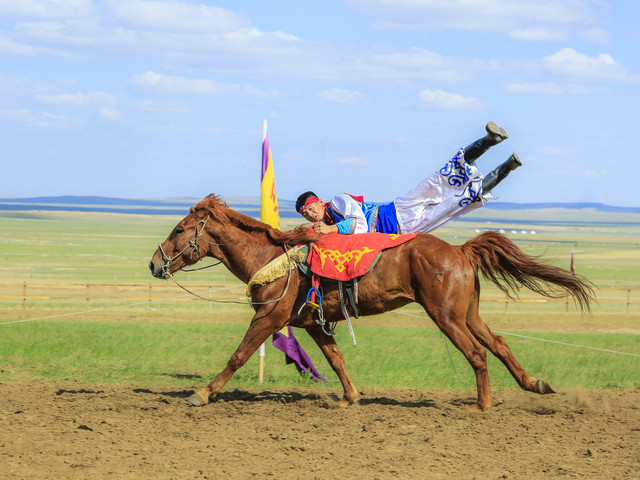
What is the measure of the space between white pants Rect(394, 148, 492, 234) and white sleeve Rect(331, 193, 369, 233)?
1.39 feet

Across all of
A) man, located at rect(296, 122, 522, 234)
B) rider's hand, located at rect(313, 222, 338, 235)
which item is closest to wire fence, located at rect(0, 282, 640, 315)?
man, located at rect(296, 122, 522, 234)

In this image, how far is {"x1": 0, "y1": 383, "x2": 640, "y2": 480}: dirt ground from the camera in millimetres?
5266

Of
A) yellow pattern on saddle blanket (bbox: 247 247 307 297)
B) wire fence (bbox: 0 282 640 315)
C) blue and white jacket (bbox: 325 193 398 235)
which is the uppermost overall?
blue and white jacket (bbox: 325 193 398 235)

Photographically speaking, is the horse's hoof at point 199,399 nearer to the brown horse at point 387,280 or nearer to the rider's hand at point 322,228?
the brown horse at point 387,280

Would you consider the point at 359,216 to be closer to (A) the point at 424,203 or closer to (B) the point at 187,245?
(A) the point at 424,203

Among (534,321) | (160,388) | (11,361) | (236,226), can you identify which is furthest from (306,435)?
(534,321)

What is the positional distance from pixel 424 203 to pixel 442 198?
0.67 ft

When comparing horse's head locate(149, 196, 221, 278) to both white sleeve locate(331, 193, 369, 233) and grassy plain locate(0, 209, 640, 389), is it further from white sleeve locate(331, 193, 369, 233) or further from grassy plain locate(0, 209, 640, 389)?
grassy plain locate(0, 209, 640, 389)

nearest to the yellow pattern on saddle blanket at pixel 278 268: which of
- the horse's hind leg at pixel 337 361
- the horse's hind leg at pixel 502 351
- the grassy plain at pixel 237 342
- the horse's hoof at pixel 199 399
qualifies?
the horse's hind leg at pixel 337 361

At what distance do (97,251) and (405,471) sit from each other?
51.4 meters

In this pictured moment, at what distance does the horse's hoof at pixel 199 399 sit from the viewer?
7.33 metres

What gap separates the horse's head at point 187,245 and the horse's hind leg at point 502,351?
2.81 m

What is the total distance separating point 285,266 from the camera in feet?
24.6

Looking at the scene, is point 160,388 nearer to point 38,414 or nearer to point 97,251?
point 38,414
